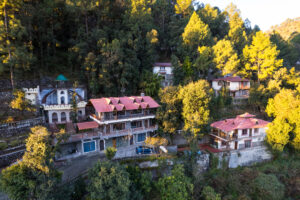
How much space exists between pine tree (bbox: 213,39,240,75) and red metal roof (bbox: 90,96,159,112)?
71.9 feet

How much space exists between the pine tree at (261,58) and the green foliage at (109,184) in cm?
3935

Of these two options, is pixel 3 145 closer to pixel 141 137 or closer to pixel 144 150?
pixel 144 150

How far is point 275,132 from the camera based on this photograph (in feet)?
94.4

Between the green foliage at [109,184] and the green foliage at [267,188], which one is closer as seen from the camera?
the green foliage at [109,184]

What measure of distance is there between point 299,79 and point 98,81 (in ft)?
146

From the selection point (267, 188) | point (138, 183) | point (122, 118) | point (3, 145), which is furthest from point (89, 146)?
point (267, 188)

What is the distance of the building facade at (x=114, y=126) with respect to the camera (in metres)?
26.5

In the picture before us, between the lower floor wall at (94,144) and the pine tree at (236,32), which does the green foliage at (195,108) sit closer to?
the lower floor wall at (94,144)

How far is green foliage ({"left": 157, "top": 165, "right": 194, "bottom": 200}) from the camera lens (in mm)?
19938

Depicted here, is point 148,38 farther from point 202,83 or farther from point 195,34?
point 202,83

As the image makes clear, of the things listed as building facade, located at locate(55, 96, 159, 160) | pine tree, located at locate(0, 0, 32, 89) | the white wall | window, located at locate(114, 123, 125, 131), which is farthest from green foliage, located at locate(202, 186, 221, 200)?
pine tree, located at locate(0, 0, 32, 89)

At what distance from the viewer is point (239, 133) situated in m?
30.2

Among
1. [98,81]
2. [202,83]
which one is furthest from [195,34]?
[98,81]

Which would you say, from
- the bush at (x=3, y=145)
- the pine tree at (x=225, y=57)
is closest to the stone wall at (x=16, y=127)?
the bush at (x=3, y=145)
